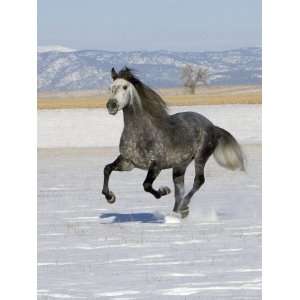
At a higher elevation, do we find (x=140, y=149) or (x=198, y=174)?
(x=140, y=149)

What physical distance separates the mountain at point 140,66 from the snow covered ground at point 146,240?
1287mm

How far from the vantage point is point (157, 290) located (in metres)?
8.56

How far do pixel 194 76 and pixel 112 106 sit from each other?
356 cm

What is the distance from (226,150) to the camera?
10836 millimetres

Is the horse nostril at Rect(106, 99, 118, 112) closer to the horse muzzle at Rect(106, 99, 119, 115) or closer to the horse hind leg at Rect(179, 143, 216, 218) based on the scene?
the horse muzzle at Rect(106, 99, 119, 115)

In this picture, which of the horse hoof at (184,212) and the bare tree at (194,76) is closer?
the horse hoof at (184,212)

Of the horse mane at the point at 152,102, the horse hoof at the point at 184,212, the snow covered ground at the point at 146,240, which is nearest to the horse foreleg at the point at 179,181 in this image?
the horse hoof at the point at 184,212

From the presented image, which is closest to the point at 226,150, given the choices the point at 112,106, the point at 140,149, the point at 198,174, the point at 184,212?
the point at 198,174

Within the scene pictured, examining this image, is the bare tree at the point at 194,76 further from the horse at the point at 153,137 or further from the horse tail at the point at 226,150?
the horse at the point at 153,137

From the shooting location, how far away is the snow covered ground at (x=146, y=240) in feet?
28.4

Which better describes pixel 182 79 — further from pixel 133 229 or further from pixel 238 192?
pixel 133 229

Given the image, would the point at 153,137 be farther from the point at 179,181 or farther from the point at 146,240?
the point at 146,240
